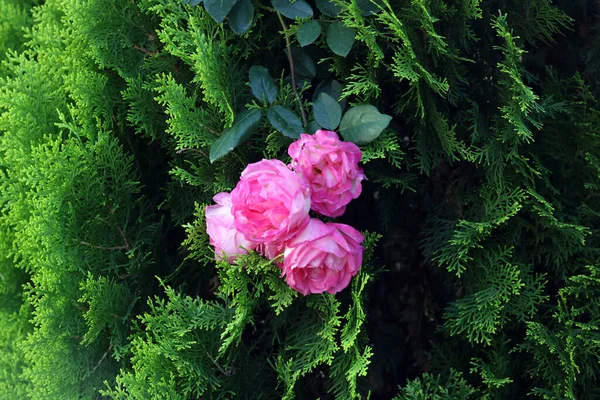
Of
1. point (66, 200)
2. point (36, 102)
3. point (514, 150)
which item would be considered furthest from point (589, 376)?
point (36, 102)

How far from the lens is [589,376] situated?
162 cm

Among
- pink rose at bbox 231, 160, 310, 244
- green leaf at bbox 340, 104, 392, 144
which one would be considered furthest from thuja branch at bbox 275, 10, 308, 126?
pink rose at bbox 231, 160, 310, 244

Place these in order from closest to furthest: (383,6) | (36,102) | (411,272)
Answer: (383,6)
(36,102)
(411,272)

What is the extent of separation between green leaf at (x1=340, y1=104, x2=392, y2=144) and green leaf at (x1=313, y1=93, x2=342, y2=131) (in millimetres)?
22

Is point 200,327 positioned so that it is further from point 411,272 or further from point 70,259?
point 411,272

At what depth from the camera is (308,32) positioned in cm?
146

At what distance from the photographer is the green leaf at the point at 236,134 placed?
1.44m

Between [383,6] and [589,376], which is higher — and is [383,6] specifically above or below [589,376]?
above

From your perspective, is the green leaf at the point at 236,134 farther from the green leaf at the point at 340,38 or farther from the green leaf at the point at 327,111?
the green leaf at the point at 340,38

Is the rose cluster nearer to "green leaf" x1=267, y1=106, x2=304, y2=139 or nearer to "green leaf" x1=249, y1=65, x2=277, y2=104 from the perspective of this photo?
"green leaf" x1=267, y1=106, x2=304, y2=139

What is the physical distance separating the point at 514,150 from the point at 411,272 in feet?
2.09

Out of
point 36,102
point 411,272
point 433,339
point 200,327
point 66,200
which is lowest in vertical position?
point 433,339

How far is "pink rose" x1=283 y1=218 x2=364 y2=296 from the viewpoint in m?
1.33

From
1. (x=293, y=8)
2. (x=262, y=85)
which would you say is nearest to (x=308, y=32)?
(x=293, y=8)
